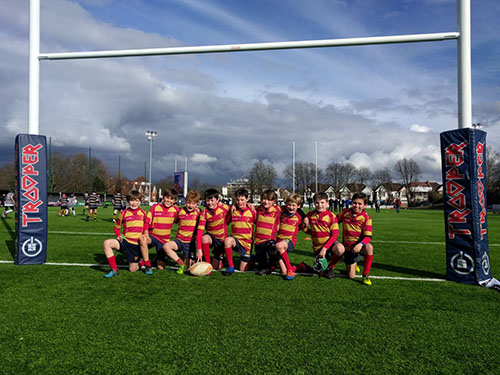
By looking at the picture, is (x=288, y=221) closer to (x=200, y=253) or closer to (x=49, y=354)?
(x=200, y=253)

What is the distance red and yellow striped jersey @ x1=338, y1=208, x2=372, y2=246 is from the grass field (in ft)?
2.18

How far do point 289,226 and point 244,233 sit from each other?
2.64 feet

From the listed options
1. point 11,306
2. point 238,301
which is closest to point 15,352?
point 11,306

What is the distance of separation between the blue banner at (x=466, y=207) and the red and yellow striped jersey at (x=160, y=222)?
4591 mm

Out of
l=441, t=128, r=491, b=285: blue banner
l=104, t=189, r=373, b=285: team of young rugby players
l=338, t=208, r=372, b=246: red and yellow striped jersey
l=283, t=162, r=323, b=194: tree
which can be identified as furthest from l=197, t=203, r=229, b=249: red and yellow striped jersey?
l=283, t=162, r=323, b=194: tree

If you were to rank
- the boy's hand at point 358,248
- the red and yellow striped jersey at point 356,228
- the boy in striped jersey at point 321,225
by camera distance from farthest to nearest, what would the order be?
1. the boy in striped jersey at point 321,225
2. the red and yellow striped jersey at point 356,228
3. the boy's hand at point 358,248

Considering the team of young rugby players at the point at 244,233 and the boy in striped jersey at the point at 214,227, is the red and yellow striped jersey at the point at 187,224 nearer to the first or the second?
the team of young rugby players at the point at 244,233

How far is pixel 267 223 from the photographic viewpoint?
19.3 feet

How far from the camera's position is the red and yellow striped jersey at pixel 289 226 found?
5867mm

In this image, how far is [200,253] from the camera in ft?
18.8

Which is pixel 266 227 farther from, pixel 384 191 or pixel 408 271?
pixel 384 191

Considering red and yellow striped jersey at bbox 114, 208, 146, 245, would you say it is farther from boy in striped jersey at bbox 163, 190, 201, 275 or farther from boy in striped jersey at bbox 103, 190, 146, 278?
boy in striped jersey at bbox 163, 190, 201, 275

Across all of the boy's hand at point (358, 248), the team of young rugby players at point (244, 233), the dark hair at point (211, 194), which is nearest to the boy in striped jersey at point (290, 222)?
the team of young rugby players at point (244, 233)

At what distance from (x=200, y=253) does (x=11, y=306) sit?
2.65m
